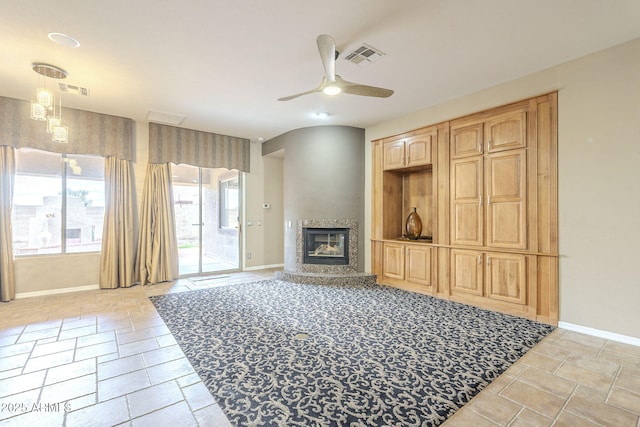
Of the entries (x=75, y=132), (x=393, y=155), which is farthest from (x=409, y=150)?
(x=75, y=132)

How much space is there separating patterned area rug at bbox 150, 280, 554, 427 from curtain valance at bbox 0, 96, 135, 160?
2749mm

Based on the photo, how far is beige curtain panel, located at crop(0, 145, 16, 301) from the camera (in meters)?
4.25

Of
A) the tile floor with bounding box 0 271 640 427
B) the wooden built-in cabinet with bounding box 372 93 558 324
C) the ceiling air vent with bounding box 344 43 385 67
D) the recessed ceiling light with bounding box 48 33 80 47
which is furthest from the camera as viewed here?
the wooden built-in cabinet with bounding box 372 93 558 324

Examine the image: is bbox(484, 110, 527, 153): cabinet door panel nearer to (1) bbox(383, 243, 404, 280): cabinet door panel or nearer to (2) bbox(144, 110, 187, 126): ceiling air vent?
(1) bbox(383, 243, 404, 280): cabinet door panel

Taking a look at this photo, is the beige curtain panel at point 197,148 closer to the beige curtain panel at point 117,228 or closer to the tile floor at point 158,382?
the beige curtain panel at point 117,228

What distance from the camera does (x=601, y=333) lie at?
9.89ft

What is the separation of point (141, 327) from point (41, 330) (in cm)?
104

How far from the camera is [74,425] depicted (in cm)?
→ 175

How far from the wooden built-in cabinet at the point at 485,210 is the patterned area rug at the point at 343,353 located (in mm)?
355

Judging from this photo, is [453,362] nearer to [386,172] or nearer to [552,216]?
[552,216]

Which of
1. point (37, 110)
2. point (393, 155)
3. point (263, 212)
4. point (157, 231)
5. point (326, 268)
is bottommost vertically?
point (326, 268)

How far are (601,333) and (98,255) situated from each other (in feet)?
23.0

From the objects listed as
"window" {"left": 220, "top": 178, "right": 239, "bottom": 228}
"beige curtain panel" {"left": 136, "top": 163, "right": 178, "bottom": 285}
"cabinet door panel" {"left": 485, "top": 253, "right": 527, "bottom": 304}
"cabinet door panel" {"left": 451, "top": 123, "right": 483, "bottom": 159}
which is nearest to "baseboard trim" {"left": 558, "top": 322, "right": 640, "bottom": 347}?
"cabinet door panel" {"left": 485, "top": 253, "right": 527, "bottom": 304}

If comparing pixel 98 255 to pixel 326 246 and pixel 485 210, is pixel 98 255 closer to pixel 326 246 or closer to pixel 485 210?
pixel 326 246
